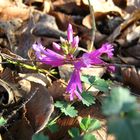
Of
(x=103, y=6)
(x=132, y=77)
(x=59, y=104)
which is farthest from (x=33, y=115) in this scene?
(x=103, y=6)

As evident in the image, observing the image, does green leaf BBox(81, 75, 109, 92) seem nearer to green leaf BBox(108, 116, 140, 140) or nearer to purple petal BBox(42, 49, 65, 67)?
purple petal BBox(42, 49, 65, 67)

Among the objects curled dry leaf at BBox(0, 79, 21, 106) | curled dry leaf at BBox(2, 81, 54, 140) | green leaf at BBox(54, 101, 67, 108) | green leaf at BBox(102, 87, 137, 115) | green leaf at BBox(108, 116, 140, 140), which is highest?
green leaf at BBox(102, 87, 137, 115)

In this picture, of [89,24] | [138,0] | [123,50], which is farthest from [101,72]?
[138,0]

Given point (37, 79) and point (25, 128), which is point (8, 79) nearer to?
point (37, 79)

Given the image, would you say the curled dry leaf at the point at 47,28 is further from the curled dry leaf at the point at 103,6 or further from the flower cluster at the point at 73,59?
the flower cluster at the point at 73,59

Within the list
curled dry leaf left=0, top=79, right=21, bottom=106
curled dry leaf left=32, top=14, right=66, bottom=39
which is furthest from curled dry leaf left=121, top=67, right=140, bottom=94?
Answer: curled dry leaf left=0, top=79, right=21, bottom=106

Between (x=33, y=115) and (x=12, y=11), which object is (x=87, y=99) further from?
(x=12, y=11)
